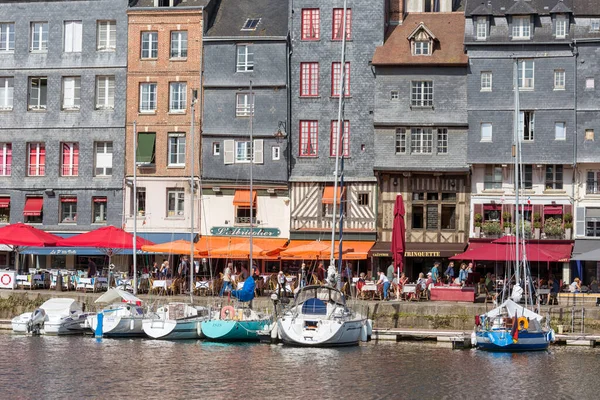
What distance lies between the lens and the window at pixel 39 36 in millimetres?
67188

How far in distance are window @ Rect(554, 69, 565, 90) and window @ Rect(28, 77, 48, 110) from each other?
26268 mm

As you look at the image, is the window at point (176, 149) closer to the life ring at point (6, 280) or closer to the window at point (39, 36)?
the window at point (39, 36)

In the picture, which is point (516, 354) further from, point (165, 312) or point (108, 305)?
point (108, 305)

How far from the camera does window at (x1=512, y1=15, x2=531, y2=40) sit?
62.7m

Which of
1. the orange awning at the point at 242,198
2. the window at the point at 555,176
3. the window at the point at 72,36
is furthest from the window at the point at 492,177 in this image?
the window at the point at 72,36

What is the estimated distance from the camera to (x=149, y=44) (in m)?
65.9

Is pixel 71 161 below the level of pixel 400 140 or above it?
below

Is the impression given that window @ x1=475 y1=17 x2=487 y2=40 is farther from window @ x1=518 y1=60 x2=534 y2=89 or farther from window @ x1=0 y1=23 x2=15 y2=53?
window @ x1=0 y1=23 x2=15 y2=53

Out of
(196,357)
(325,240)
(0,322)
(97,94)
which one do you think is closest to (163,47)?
(97,94)

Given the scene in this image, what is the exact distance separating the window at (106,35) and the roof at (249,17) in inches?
202

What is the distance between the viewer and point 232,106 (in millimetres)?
64938

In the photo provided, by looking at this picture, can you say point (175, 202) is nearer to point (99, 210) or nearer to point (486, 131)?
point (99, 210)

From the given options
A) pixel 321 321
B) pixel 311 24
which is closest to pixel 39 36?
pixel 311 24

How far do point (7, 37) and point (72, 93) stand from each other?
473cm
